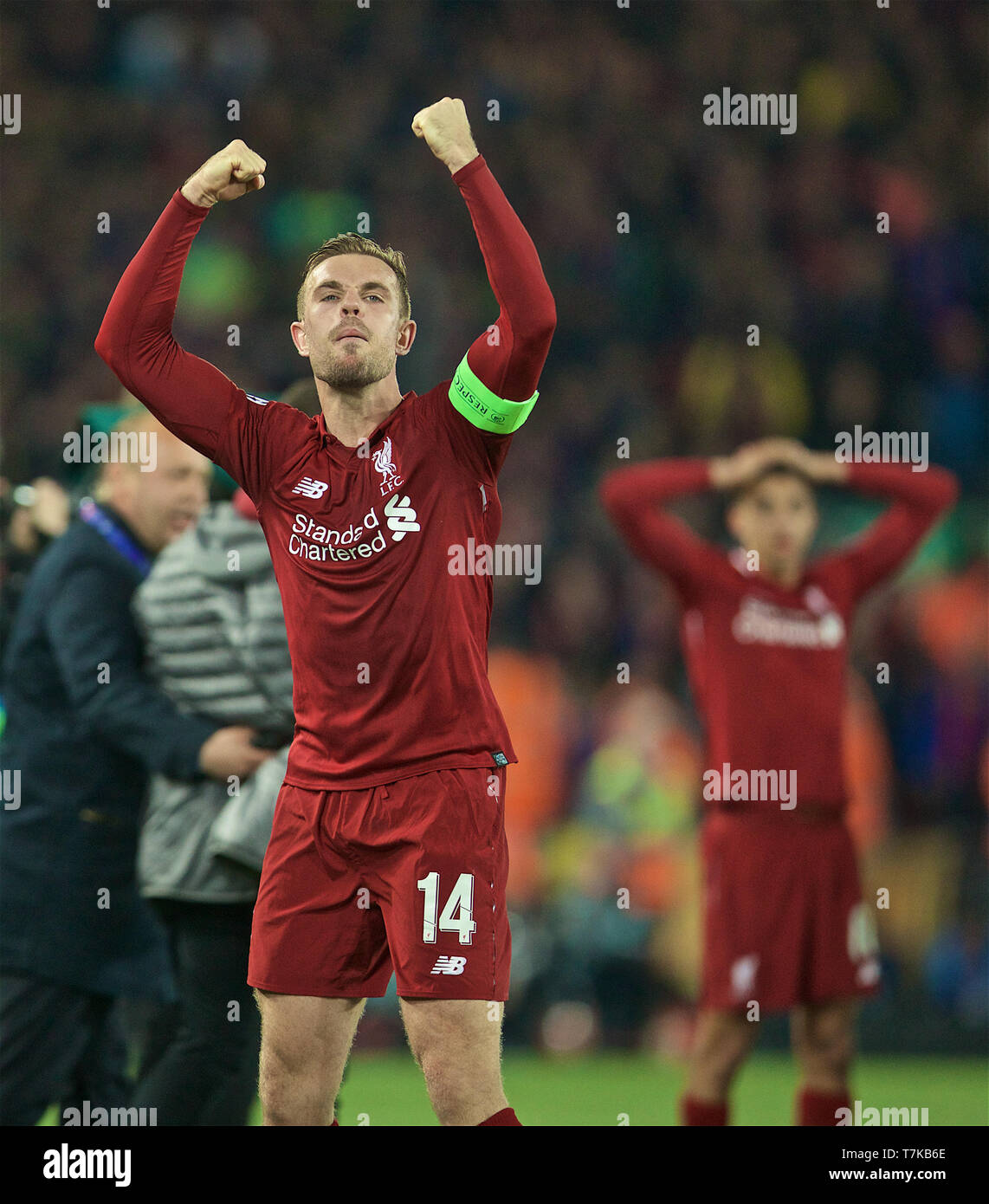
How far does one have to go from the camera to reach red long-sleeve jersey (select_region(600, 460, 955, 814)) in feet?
16.9

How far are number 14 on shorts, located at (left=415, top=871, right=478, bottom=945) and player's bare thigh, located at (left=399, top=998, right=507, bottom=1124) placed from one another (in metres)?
0.13

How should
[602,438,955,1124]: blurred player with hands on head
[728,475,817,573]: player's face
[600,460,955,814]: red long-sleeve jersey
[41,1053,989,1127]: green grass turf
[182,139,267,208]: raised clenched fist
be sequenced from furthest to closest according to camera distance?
[41,1053,989,1127]: green grass turf
[728,475,817,573]: player's face
[600,460,955,814]: red long-sleeve jersey
[602,438,955,1124]: blurred player with hands on head
[182,139,267,208]: raised clenched fist

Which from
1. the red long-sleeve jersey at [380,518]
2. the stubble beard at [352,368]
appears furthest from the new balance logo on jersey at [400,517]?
the stubble beard at [352,368]

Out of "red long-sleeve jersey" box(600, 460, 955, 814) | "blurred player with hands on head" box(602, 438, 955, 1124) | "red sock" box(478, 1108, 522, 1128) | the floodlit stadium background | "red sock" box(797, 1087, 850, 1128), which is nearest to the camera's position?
"red sock" box(478, 1108, 522, 1128)

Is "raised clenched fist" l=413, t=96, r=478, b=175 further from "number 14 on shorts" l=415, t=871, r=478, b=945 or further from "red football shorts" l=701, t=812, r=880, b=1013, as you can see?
"red football shorts" l=701, t=812, r=880, b=1013

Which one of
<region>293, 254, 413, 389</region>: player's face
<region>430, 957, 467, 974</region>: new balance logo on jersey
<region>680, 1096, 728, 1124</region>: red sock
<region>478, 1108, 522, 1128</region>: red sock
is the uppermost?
<region>293, 254, 413, 389</region>: player's face

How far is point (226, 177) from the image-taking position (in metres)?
3.23

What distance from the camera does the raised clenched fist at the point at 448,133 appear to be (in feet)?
10.2

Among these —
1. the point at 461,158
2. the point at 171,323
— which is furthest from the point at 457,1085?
the point at 461,158

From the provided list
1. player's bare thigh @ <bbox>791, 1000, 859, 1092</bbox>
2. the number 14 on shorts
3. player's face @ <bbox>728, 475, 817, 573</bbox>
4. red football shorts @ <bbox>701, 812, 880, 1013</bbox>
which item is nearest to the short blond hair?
the number 14 on shorts

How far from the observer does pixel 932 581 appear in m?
9.03

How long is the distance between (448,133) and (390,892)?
1520 millimetres
